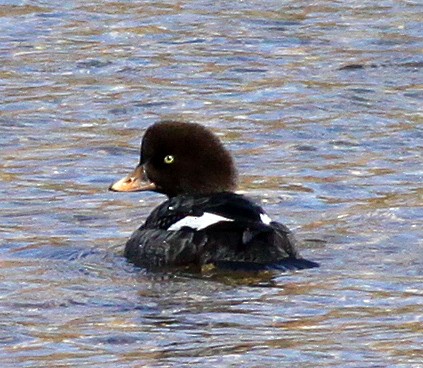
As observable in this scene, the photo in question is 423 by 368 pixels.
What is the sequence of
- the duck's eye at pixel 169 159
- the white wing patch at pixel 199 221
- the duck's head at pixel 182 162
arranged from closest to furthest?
the white wing patch at pixel 199 221, the duck's head at pixel 182 162, the duck's eye at pixel 169 159

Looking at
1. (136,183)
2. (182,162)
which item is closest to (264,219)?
(182,162)

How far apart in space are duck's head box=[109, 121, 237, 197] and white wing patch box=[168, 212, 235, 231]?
0.59m

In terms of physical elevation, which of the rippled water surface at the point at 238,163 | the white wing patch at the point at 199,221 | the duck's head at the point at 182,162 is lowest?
the rippled water surface at the point at 238,163

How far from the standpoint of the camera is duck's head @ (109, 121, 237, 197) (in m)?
10.1

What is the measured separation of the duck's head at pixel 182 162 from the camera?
10.1m

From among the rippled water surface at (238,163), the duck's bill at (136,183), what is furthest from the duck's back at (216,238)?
the duck's bill at (136,183)

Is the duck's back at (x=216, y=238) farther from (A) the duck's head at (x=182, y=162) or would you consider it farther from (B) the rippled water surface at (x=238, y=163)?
(A) the duck's head at (x=182, y=162)

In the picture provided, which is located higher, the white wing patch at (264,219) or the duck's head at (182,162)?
the duck's head at (182,162)

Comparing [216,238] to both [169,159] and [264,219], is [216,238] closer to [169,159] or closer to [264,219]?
[264,219]

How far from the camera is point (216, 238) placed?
9289 mm

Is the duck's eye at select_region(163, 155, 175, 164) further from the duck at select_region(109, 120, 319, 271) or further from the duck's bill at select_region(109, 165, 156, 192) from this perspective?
the duck's bill at select_region(109, 165, 156, 192)

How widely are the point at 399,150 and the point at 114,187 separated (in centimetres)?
280

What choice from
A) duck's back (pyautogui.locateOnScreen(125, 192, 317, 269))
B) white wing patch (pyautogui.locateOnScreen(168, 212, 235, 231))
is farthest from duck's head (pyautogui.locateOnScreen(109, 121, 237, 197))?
white wing patch (pyautogui.locateOnScreen(168, 212, 235, 231))

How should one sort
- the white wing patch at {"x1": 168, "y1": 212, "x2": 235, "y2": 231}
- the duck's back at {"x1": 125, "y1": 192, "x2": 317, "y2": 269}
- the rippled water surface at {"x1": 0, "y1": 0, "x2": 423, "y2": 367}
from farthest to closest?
1. the white wing patch at {"x1": 168, "y1": 212, "x2": 235, "y2": 231}
2. the duck's back at {"x1": 125, "y1": 192, "x2": 317, "y2": 269}
3. the rippled water surface at {"x1": 0, "y1": 0, "x2": 423, "y2": 367}
